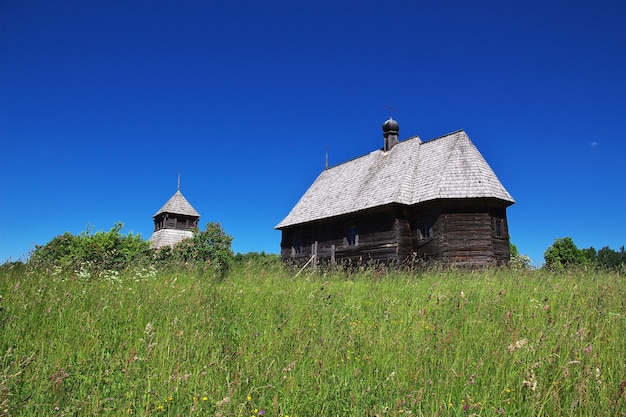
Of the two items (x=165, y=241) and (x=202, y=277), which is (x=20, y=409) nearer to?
(x=202, y=277)

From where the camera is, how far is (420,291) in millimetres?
7457

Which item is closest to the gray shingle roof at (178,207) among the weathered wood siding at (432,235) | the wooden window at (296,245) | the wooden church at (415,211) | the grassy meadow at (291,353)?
the wooden window at (296,245)

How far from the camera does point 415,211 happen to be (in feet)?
61.7

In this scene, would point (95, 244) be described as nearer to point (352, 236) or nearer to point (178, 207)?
point (178, 207)

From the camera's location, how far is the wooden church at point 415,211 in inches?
677

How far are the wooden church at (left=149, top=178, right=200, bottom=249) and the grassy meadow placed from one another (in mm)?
40251

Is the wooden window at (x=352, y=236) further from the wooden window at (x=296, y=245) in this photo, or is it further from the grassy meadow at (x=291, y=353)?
the grassy meadow at (x=291, y=353)

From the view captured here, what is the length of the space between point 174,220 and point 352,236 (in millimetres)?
32043

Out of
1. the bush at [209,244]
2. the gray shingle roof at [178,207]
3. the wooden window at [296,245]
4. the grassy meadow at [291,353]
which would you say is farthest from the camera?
the gray shingle roof at [178,207]

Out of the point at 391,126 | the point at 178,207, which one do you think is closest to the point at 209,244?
the point at 391,126

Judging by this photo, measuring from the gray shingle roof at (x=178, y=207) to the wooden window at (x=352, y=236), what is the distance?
31340 mm

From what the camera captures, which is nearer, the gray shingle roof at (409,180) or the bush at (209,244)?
the gray shingle roof at (409,180)

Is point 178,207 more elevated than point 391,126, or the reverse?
point 391,126

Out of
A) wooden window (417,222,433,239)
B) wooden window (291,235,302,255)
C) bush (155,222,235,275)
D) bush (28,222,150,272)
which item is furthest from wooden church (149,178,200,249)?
wooden window (417,222,433,239)
